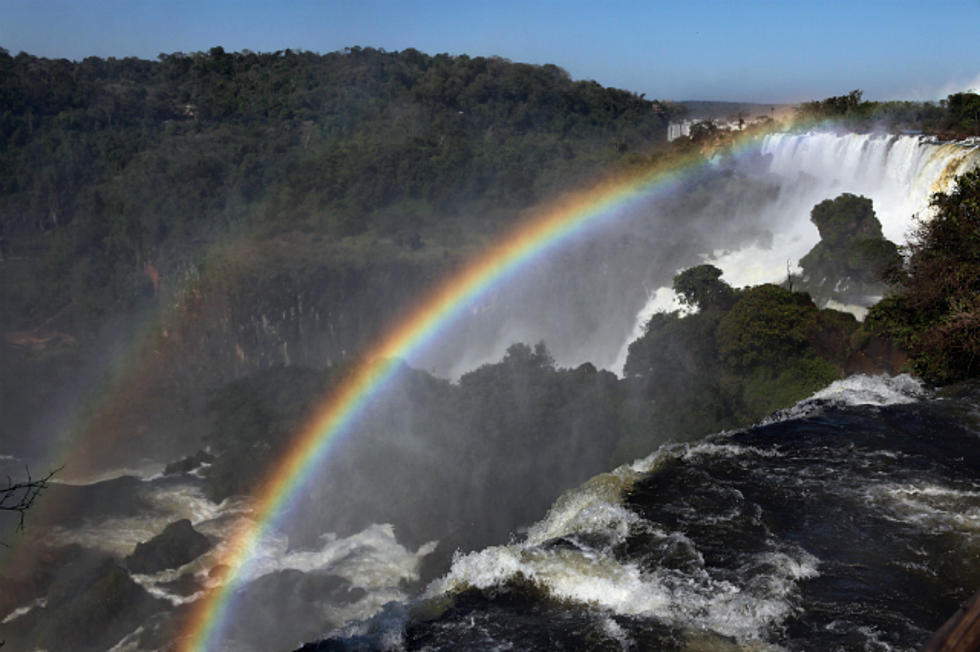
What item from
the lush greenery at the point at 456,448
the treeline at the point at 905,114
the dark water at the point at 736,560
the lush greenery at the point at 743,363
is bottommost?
the lush greenery at the point at 456,448

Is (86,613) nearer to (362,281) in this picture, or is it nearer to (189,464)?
(189,464)

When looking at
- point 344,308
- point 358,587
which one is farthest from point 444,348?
point 358,587

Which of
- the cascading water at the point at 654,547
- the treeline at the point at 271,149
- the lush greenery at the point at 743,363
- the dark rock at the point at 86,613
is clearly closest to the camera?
the cascading water at the point at 654,547

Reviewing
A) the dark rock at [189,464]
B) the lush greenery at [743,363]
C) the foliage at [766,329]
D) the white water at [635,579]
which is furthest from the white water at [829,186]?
the white water at [635,579]

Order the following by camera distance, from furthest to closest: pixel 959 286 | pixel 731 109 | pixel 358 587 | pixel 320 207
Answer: pixel 731 109
pixel 320 207
pixel 358 587
pixel 959 286

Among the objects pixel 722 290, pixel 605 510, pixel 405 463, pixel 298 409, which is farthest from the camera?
pixel 298 409

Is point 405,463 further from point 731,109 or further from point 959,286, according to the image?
point 731,109

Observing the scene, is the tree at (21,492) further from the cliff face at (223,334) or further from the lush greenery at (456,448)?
the cliff face at (223,334)

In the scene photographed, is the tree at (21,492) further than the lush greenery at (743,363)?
No
